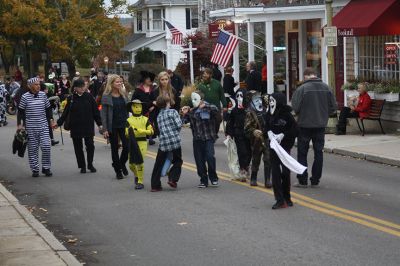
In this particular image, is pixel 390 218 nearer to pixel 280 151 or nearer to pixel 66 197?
pixel 280 151

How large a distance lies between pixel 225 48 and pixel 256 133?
1441 cm

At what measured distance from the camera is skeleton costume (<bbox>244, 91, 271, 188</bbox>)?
12.9 meters

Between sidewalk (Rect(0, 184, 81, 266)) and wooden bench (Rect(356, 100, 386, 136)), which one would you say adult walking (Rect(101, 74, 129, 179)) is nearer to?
sidewalk (Rect(0, 184, 81, 266))

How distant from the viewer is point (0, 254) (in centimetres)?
850

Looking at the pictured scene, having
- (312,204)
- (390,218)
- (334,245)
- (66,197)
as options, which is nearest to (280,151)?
(312,204)

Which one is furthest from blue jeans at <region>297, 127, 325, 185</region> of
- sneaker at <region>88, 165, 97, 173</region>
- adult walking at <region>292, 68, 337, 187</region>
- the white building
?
the white building

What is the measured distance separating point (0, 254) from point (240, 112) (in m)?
6.06

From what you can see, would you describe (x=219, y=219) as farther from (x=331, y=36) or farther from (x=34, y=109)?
(x=331, y=36)

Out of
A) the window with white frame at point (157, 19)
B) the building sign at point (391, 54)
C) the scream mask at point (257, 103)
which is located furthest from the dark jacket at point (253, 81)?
the window with white frame at point (157, 19)

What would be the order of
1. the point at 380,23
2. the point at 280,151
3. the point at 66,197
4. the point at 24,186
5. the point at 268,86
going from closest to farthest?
the point at 280,151 → the point at 66,197 → the point at 24,186 → the point at 380,23 → the point at 268,86

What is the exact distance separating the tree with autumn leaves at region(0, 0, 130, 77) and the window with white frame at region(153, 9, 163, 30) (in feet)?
54.6

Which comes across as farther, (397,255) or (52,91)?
(52,91)

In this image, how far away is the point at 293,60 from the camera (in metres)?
30.2

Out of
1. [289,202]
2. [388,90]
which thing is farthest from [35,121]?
[388,90]
